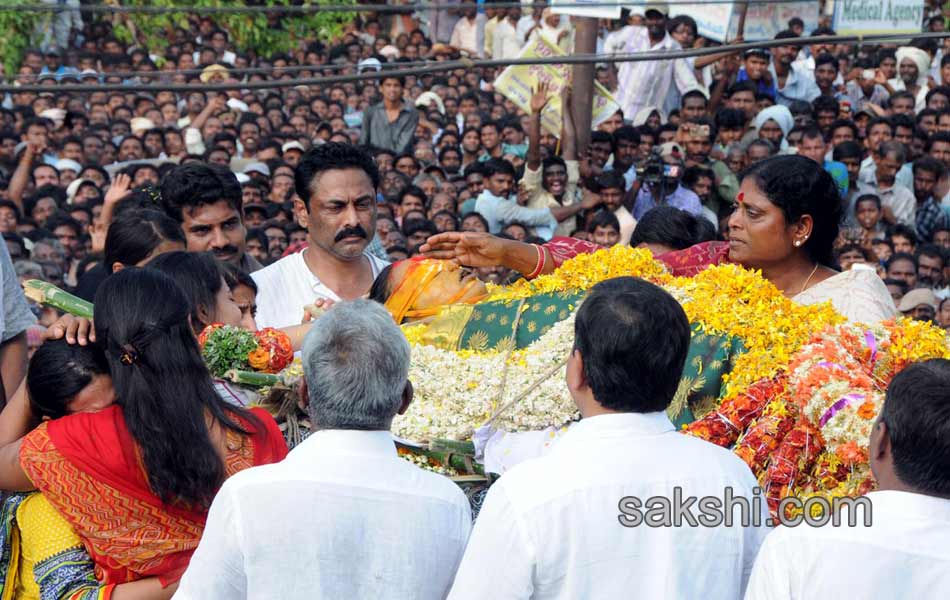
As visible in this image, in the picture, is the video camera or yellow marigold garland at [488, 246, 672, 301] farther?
the video camera

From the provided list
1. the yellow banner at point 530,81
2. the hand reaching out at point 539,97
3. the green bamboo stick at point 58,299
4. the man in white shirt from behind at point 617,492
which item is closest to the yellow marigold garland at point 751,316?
the man in white shirt from behind at point 617,492

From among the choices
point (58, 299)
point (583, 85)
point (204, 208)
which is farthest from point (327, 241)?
point (583, 85)

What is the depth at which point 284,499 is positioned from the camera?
265cm

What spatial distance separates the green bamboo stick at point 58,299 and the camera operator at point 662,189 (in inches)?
264

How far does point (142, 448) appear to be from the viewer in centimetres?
326

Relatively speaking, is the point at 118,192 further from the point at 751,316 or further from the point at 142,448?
the point at 751,316

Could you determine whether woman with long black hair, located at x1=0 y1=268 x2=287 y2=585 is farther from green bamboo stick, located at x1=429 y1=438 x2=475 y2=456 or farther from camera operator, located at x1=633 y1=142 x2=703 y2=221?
camera operator, located at x1=633 y1=142 x2=703 y2=221

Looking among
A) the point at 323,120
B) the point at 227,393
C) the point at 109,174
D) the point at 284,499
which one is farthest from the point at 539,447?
the point at 323,120

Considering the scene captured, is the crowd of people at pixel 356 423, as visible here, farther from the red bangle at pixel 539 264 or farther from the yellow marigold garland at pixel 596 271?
the yellow marigold garland at pixel 596 271

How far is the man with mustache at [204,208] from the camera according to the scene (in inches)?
224

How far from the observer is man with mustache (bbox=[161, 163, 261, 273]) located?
18.7 feet

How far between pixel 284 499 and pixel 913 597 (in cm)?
129

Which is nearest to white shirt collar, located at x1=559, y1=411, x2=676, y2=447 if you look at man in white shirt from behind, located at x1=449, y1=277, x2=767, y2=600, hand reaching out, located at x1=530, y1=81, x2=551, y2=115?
man in white shirt from behind, located at x1=449, y1=277, x2=767, y2=600

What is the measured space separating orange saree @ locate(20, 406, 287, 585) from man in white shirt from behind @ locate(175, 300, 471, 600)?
57 cm
